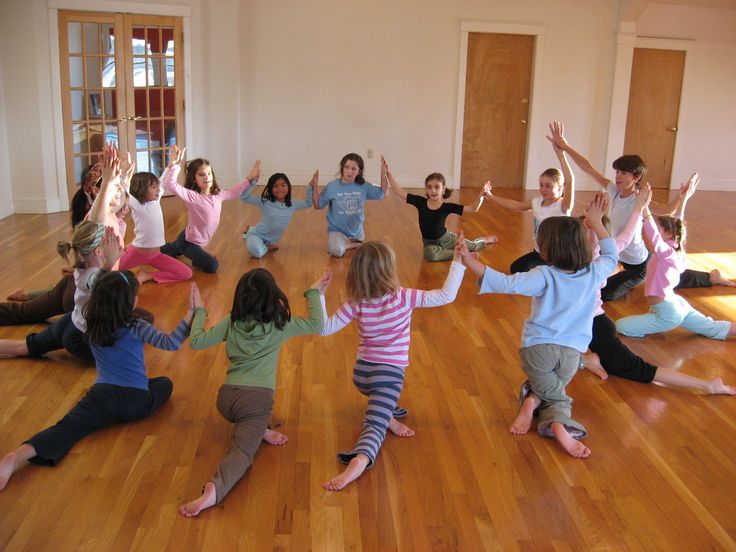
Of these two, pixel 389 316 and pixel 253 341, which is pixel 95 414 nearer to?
pixel 253 341

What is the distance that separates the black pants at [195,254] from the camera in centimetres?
573

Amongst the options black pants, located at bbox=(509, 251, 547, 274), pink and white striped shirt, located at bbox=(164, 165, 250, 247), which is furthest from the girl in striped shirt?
pink and white striped shirt, located at bbox=(164, 165, 250, 247)

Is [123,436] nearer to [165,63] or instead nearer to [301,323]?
[301,323]

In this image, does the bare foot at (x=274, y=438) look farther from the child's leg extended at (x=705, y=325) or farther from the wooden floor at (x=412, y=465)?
the child's leg extended at (x=705, y=325)

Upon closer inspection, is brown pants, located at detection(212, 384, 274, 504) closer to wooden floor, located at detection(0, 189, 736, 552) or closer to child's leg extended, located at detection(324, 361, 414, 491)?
wooden floor, located at detection(0, 189, 736, 552)

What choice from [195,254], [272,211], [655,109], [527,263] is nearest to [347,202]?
[272,211]

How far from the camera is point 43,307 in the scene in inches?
172

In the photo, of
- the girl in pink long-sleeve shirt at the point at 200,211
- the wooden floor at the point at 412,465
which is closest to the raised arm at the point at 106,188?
the wooden floor at the point at 412,465

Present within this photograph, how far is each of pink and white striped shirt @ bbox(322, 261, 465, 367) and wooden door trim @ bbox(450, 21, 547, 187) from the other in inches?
293

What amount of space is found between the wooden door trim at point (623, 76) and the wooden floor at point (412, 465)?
253 inches

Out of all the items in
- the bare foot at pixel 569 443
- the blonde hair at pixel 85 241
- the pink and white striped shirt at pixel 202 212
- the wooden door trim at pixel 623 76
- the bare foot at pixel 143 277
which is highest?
the wooden door trim at pixel 623 76

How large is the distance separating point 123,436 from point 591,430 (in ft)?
6.46

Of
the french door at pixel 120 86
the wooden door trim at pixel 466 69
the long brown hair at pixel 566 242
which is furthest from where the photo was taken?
the wooden door trim at pixel 466 69

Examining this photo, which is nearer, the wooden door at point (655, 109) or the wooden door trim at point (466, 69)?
the wooden door trim at point (466, 69)
